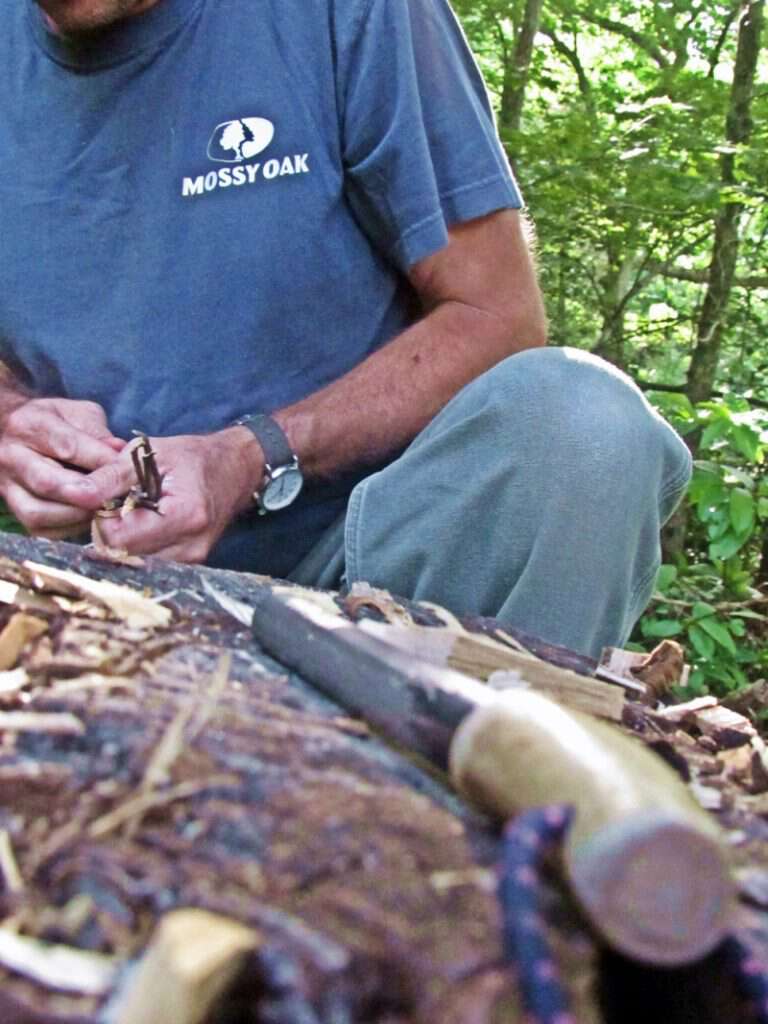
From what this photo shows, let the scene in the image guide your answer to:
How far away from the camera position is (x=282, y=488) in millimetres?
2260

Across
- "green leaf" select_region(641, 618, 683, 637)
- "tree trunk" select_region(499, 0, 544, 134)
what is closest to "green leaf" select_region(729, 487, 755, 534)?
"green leaf" select_region(641, 618, 683, 637)

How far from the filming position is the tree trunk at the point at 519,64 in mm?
Result: 5410

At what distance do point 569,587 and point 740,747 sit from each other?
20.8 inches

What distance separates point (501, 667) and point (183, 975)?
2.47 feet

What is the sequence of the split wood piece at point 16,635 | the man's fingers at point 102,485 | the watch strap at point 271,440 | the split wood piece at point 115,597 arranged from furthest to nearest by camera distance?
the watch strap at point 271,440
the man's fingers at point 102,485
the split wood piece at point 115,597
the split wood piece at point 16,635

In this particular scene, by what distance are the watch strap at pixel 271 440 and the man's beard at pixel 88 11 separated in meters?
0.85

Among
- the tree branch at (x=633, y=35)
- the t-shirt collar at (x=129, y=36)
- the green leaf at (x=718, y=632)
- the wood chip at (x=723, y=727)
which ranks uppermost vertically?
the tree branch at (x=633, y=35)

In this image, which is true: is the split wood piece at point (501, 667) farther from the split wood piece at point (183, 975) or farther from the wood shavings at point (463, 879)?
the split wood piece at point (183, 975)

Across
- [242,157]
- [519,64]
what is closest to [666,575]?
[242,157]

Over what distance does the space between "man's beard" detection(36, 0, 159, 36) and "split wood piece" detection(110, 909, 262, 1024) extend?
6.89 ft

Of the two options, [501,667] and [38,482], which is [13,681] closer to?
[501,667]

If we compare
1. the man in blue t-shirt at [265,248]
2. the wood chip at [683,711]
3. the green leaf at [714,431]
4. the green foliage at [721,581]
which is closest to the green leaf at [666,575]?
the green foliage at [721,581]

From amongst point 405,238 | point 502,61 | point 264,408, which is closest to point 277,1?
point 405,238

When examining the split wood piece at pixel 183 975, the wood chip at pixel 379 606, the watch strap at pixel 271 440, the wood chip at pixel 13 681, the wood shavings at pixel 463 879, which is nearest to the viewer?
the split wood piece at pixel 183 975
